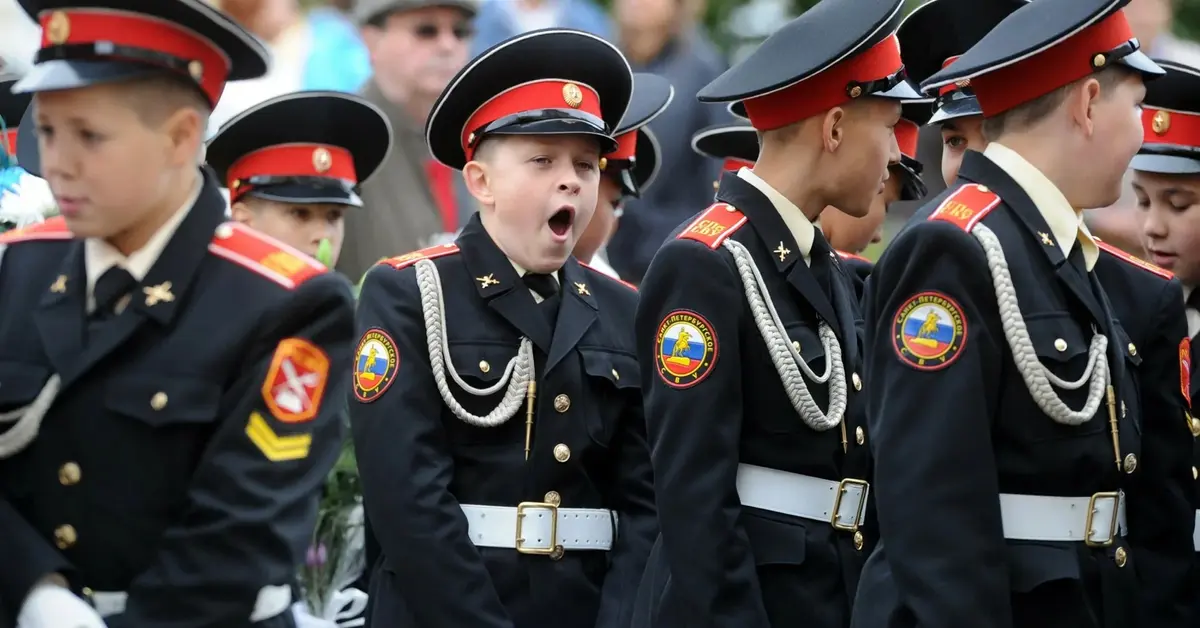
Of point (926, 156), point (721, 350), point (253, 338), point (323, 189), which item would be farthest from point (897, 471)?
point (926, 156)

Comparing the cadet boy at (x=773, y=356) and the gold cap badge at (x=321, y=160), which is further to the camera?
the gold cap badge at (x=321, y=160)

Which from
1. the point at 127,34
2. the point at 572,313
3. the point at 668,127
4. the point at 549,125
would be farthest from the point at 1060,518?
the point at 668,127

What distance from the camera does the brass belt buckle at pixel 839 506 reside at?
4520 mm

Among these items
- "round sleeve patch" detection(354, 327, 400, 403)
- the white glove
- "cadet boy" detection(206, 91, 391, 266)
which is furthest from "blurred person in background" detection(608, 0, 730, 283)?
the white glove

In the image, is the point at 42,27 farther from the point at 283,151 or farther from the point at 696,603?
the point at 283,151

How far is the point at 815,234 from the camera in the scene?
473 cm

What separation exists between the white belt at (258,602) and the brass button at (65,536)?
103 mm

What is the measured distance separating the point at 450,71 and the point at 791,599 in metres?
4.69

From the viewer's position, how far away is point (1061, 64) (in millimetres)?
4125

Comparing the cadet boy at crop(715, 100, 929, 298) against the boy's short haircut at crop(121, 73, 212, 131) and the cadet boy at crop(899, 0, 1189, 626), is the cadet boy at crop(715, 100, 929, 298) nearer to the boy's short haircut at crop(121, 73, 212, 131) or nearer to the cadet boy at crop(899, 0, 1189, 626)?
the cadet boy at crop(899, 0, 1189, 626)

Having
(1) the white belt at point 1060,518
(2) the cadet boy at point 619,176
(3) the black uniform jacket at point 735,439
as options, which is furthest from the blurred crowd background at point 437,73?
(1) the white belt at point 1060,518

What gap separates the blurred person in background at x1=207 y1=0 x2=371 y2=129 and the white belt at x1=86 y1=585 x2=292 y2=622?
456cm

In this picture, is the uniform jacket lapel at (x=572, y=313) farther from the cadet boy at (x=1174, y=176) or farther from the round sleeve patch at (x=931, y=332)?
the cadet boy at (x=1174, y=176)

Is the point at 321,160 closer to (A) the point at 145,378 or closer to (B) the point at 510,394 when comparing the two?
(B) the point at 510,394
